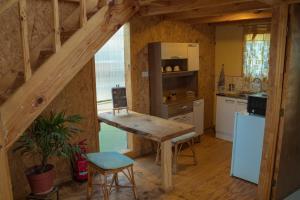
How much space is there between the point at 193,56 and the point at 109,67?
173 centimetres

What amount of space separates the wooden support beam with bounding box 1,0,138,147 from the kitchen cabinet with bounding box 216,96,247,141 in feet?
10.1

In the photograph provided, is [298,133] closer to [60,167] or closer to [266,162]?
[266,162]

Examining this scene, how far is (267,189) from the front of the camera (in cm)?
303

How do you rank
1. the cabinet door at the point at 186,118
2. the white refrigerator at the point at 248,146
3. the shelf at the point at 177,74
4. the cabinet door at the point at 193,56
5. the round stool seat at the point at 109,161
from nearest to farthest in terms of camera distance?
the round stool seat at the point at 109,161 → the white refrigerator at the point at 248,146 → the shelf at the point at 177,74 → the cabinet door at the point at 186,118 → the cabinet door at the point at 193,56

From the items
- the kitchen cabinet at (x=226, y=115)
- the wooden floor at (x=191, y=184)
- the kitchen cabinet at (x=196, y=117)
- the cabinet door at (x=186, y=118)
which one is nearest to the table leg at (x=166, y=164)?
the wooden floor at (x=191, y=184)

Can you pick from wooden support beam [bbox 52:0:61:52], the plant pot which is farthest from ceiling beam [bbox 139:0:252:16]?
the plant pot

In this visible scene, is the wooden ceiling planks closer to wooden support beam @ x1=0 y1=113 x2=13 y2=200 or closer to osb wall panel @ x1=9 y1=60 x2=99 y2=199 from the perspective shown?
osb wall panel @ x1=9 y1=60 x2=99 y2=199

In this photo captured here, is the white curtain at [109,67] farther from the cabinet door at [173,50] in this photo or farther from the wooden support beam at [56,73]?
the wooden support beam at [56,73]

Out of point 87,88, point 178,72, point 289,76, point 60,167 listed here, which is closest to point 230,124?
point 178,72

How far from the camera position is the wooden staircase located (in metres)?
2.05

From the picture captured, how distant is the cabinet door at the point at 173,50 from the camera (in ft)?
14.5

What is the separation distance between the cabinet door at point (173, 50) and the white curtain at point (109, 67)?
45.8 inches

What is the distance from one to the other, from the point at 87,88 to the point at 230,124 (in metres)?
2.90

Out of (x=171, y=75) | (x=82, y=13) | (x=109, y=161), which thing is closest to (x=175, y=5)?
(x=82, y=13)
